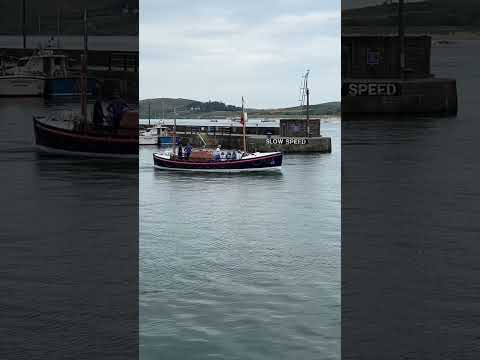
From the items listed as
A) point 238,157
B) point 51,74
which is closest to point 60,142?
point 51,74

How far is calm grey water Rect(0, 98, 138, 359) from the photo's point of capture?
60.3 ft

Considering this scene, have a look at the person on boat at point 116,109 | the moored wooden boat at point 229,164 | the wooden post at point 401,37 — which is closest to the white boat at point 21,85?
the person on boat at point 116,109

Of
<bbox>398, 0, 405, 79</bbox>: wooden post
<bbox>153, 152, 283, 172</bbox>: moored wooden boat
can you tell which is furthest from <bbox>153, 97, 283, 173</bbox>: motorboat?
<bbox>398, 0, 405, 79</bbox>: wooden post

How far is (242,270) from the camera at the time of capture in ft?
108

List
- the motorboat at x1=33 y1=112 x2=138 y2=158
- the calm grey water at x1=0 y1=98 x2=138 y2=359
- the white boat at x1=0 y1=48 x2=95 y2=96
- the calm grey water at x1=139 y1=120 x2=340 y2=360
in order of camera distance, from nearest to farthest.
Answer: the calm grey water at x1=0 y1=98 x2=138 y2=359 < the calm grey water at x1=139 y1=120 x2=340 y2=360 < the motorboat at x1=33 y1=112 x2=138 y2=158 < the white boat at x1=0 y1=48 x2=95 y2=96

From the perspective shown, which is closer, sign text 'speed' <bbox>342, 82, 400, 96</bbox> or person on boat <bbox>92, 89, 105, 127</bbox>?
person on boat <bbox>92, 89, 105, 127</bbox>

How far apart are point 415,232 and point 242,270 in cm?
833

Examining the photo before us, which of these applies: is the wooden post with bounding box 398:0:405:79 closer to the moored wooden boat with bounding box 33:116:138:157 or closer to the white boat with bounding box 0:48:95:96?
the moored wooden boat with bounding box 33:116:138:157

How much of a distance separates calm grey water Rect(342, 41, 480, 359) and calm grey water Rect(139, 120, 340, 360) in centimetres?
188

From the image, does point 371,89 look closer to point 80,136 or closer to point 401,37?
point 401,37

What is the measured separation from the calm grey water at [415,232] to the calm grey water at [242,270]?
74.1 inches

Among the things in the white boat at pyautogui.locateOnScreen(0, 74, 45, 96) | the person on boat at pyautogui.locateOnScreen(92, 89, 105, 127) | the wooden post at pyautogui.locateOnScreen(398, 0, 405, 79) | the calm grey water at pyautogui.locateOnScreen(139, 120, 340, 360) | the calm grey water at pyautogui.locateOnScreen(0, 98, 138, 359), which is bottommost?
the calm grey water at pyautogui.locateOnScreen(139, 120, 340, 360)

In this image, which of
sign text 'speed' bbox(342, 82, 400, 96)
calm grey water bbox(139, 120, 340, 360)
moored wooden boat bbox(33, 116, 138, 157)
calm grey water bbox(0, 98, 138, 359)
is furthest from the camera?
sign text 'speed' bbox(342, 82, 400, 96)

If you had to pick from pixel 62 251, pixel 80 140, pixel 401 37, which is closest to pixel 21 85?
pixel 80 140
